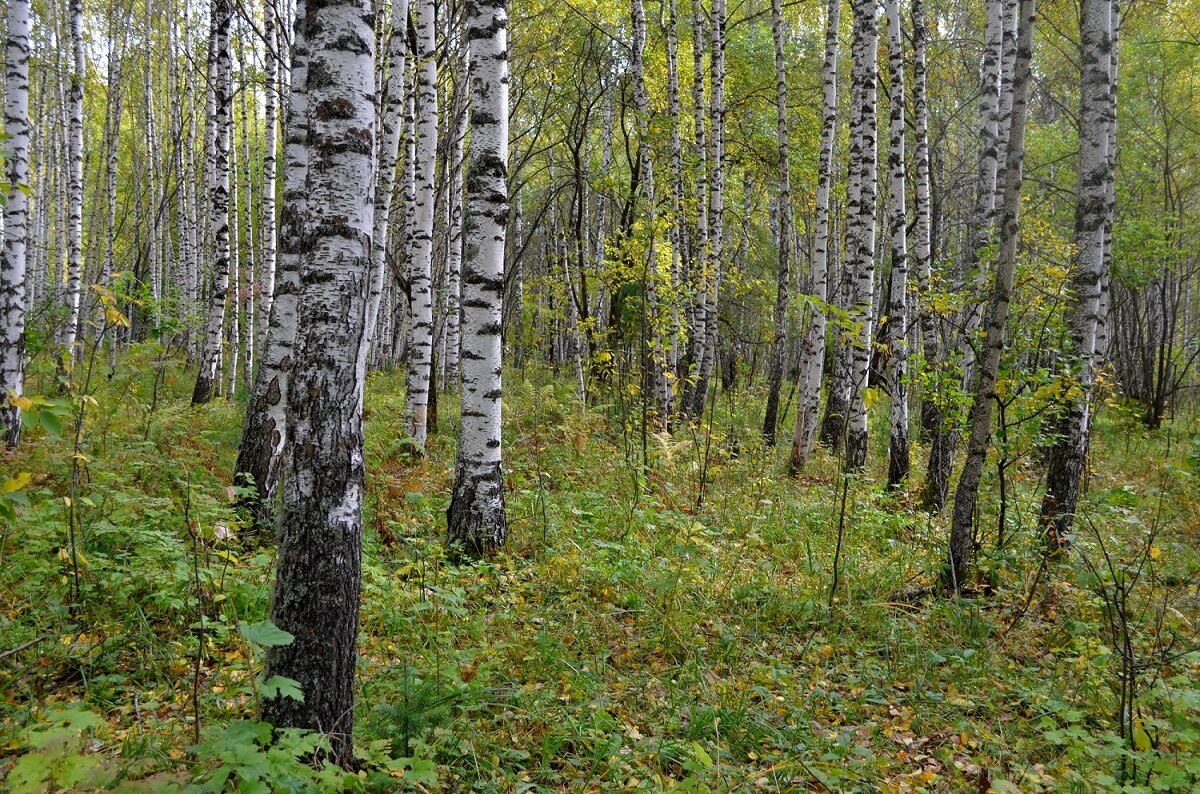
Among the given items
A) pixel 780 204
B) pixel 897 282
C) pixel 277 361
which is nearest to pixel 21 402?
pixel 277 361

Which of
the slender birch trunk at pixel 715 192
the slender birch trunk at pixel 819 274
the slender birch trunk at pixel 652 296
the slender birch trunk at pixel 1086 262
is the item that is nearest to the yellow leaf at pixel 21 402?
the slender birch trunk at pixel 1086 262

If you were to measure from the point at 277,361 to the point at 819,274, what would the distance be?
8256 millimetres

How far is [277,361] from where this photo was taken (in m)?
5.99

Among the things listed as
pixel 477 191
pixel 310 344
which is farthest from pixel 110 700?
pixel 477 191

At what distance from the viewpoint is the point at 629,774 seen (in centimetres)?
321

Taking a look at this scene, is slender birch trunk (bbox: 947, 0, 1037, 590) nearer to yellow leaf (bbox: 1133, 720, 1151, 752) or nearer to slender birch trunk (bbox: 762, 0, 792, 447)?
yellow leaf (bbox: 1133, 720, 1151, 752)

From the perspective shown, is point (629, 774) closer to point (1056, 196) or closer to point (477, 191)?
point (477, 191)

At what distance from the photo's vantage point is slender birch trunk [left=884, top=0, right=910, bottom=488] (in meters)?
9.18

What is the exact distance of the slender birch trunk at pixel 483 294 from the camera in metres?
5.59

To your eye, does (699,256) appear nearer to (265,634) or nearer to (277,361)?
(277,361)

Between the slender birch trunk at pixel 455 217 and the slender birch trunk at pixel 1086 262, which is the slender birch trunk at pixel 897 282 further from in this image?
the slender birch trunk at pixel 455 217

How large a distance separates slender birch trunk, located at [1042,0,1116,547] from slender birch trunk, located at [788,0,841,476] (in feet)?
12.9

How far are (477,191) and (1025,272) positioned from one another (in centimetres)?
523

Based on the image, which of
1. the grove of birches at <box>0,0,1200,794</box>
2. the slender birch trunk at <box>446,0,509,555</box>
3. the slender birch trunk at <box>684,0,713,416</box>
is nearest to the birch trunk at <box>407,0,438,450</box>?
the grove of birches at <box>0,0,1200,794</box>
